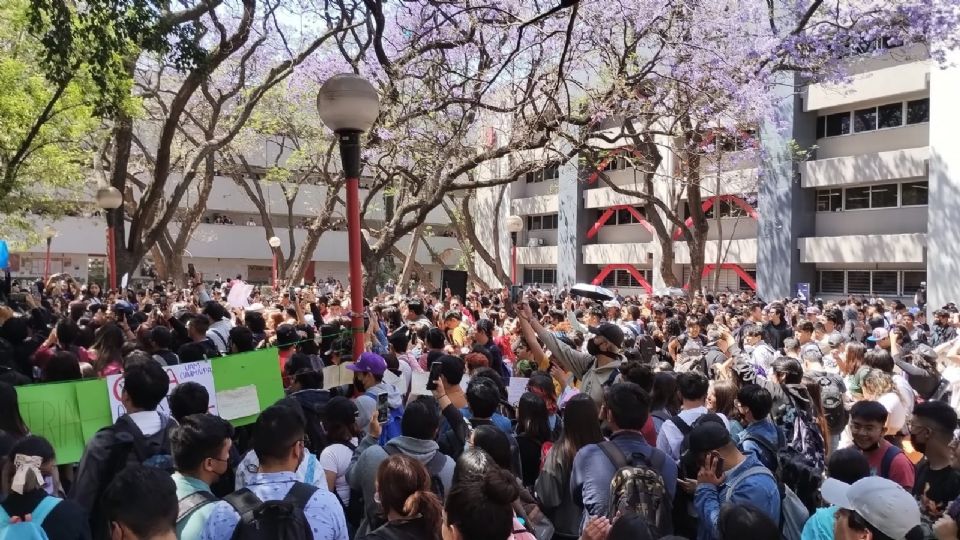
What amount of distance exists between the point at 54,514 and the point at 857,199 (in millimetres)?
30169

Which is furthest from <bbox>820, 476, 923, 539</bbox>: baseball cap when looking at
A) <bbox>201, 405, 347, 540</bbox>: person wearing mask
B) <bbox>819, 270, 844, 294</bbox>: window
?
<bbox>819, 270, 844, 294</bbox>: window

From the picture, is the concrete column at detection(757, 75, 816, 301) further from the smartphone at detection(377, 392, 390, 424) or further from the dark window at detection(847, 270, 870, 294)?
the smartphone at detection(377, 392, 390, 424)

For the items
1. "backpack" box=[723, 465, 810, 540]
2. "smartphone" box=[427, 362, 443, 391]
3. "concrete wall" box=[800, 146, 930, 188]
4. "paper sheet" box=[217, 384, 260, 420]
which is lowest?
"backpack" box=[723, 465, 810, 540]

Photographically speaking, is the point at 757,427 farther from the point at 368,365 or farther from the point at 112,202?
the point at 112,202

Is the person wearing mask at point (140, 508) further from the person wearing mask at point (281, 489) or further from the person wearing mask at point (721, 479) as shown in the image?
the person wearing mask at point (721, 479)

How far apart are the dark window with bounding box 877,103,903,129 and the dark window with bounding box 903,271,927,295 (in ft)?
16.5

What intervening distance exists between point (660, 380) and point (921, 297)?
74.3 feet

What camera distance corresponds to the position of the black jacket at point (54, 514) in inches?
126

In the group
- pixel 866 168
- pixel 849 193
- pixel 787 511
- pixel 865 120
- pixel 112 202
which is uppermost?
pixel 865 120

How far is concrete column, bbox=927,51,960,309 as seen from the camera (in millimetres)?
24094

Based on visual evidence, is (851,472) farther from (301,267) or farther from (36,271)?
(36,271)

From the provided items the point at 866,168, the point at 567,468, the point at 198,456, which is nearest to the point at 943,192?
the point at 866,168

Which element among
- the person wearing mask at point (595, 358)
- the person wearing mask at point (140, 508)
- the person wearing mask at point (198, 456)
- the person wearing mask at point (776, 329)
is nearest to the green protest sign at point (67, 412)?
the person wearing mask at point (198, 456)

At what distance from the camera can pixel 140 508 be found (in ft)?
9.25
